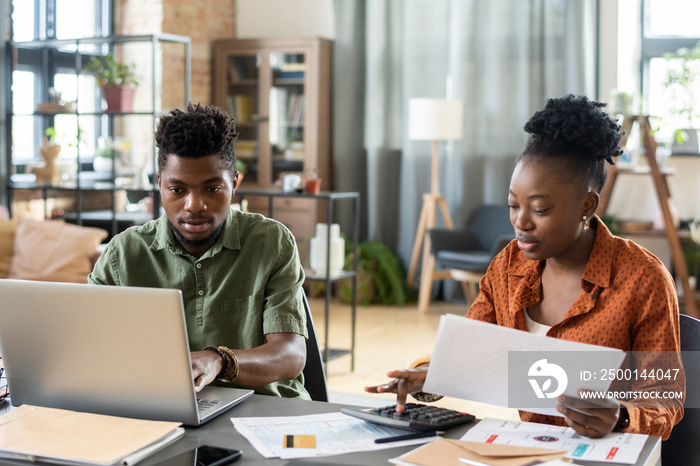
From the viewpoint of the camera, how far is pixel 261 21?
6.67 meters

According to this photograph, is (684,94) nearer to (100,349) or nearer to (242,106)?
(242,106)

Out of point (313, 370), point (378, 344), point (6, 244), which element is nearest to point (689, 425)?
point (313, 370)

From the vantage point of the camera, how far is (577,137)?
153cm

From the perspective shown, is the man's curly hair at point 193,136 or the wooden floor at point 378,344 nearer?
the man's curly hair at point 193,136

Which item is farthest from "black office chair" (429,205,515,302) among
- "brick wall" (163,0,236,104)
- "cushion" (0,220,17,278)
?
"cushion" (0,220,17,278)

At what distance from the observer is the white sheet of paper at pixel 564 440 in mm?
1179

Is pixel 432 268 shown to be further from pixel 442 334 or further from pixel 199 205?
pixel 442 334

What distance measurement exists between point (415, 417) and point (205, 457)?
342 millimetres

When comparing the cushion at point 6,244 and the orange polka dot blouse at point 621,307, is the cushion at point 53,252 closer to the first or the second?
the cushion at point 6,244

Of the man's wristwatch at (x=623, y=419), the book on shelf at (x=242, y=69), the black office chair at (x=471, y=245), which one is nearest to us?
the man's wristwatch at (x=623, y=419)

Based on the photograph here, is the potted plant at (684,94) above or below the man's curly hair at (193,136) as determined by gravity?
above

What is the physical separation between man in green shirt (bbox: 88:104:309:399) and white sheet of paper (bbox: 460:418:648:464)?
1.67 feet

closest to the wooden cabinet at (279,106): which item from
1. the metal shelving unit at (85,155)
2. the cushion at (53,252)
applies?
the metal shelving unit at (85,155)

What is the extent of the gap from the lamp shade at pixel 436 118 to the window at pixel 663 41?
137 cm
